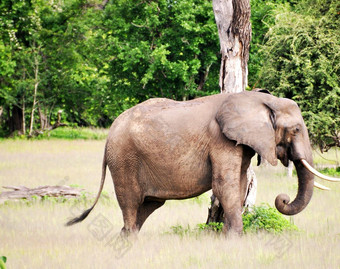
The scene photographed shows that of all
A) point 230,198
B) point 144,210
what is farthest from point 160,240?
point 230,198

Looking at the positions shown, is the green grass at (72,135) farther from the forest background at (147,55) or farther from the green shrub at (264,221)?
the green shrub at (264,221)

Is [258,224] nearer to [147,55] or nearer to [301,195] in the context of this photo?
[301,195]

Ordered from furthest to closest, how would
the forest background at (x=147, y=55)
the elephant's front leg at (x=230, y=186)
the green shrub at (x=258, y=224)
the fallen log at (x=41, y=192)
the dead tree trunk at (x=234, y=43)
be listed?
the forest background at (x=147, y=55), the fallen log at (x=41, y=192), the dead tree trunk at (x=234, y=43), the green shrub at (x=258, y=224), the elephant's front leg at (x=230, y=186)

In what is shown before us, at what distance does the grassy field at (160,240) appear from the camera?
→ 284 inches

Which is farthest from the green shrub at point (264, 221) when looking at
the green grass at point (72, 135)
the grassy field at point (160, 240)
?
the green grass at point (72, 135)

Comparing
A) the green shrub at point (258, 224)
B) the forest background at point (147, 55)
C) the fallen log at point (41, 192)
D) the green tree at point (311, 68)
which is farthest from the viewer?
the forest background at point (147, 55)

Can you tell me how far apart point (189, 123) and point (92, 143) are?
72.9 ft

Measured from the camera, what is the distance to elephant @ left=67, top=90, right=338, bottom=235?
25.8ft

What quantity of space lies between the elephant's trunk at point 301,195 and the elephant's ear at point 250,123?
50cm

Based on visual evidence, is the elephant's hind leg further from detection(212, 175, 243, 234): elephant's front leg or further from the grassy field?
detection(212, 175, 243, 234): elephant's front leg

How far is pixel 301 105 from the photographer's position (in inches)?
680

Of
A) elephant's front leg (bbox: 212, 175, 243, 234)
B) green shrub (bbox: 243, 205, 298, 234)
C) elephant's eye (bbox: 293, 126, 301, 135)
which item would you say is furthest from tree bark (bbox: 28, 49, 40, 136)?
elephant's eye (bbox: 293, 126, 301, 135)

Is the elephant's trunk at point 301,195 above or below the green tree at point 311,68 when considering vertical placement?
below

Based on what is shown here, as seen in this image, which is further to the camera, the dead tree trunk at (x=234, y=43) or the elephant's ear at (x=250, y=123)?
the dead tree trunk at (x=234, y=43)
